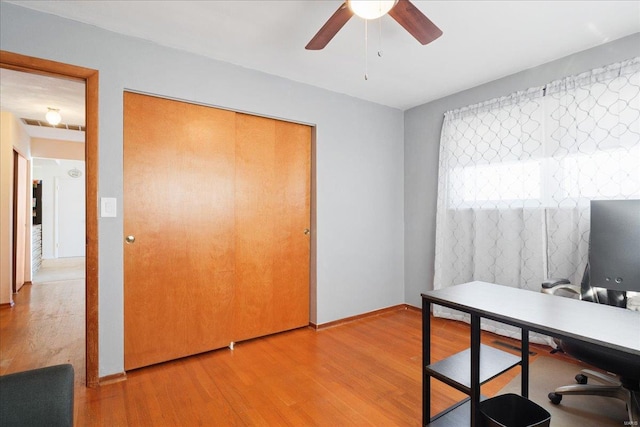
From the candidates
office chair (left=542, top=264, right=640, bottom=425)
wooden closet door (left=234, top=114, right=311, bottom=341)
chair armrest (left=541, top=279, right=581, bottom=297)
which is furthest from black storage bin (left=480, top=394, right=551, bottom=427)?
wooden closet door (left=234, top=114, right=311, bottom=341)

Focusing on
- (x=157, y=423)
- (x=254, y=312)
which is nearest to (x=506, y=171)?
(x=254, y=312)

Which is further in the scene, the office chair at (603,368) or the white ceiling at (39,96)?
the white ceiling at (39,96)

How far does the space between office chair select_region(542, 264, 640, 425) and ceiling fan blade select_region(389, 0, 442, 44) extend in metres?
1.64

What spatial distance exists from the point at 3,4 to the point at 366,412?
332 cm

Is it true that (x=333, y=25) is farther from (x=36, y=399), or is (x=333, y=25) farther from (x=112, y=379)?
(x=112, y=379)

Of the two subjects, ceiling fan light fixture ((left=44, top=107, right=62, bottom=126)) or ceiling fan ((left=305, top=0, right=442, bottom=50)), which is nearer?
ceiling fan ((left=305, top=0, right=442, bottom=50))

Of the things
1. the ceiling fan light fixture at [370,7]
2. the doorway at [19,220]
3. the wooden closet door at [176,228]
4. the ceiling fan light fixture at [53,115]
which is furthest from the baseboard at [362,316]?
the doorway at [19,220]

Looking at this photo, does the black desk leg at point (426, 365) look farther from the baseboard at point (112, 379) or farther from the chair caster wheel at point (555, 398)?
the baseboard at point (112, 379)

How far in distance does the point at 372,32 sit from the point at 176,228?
212cm

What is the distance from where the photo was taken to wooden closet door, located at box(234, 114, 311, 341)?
2.93m

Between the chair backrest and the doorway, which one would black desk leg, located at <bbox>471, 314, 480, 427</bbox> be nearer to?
the chair backrest

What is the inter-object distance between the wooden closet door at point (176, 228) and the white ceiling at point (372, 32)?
1.75ft

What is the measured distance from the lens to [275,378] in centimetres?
229

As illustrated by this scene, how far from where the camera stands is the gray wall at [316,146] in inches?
85.9
